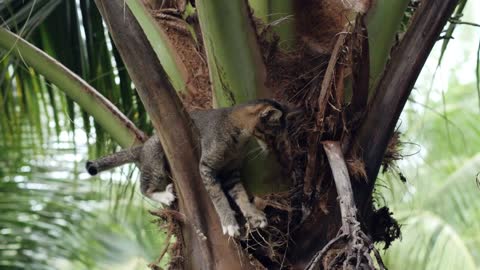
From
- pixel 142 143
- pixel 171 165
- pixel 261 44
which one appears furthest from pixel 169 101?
Answer: pixel 142 143

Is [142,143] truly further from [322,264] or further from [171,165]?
[322,264]

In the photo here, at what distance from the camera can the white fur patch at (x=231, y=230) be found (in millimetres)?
2303

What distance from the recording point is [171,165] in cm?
233

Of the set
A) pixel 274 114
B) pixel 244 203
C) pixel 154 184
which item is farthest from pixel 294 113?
pixel 154 184

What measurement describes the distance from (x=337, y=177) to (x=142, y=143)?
979 mm

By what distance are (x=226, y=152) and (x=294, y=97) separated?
1.17 feet

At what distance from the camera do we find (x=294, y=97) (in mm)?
2441

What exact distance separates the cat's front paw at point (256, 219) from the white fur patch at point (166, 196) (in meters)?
0.33

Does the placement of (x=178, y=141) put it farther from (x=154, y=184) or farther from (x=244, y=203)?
(x=154, y=184)

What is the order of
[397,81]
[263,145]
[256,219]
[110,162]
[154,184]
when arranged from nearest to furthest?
1. [397,81]
2. [256,219]
3. [263,145]
4. [154,184]
5. [110,162]

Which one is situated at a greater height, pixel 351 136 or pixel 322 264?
pixel 351 136

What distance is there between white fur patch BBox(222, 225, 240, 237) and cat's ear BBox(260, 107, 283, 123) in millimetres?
397

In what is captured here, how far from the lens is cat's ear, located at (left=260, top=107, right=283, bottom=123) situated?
7.89 ft

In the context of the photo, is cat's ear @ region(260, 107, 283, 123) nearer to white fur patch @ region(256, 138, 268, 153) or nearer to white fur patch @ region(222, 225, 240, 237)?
white fur patch @ region(256, 138, 268, 153)
